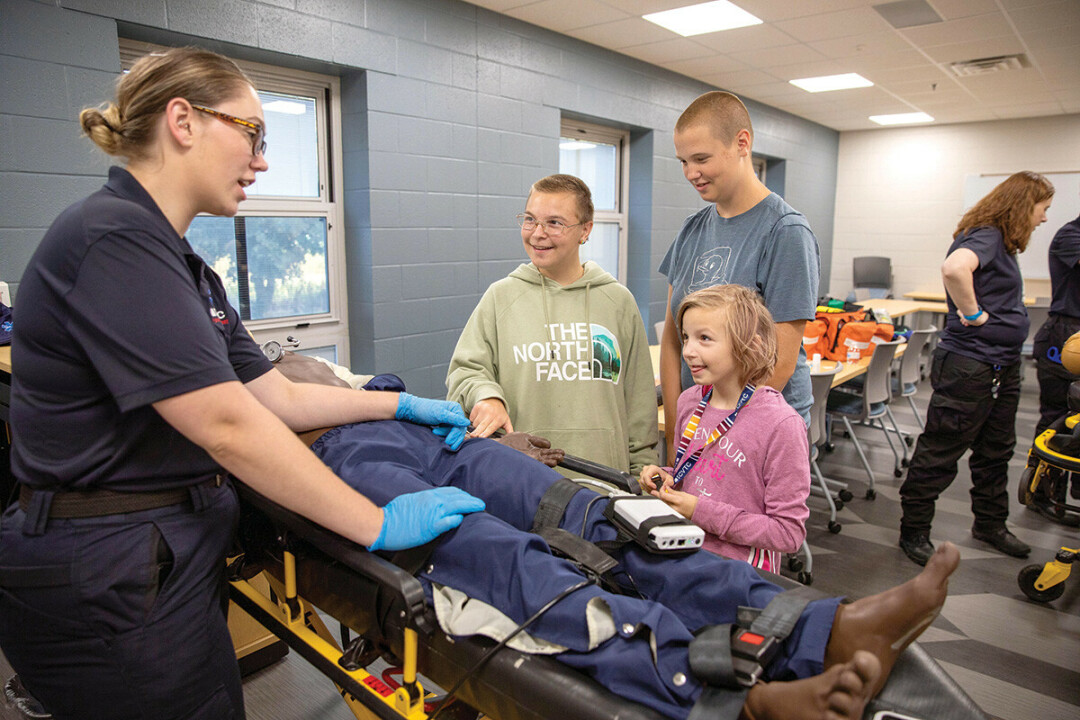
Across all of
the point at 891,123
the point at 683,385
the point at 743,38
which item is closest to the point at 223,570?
the point at 683,385

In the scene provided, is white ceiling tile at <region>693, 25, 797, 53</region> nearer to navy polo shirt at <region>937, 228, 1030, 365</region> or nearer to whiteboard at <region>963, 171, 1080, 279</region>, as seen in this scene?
navy polo shirt at <region>937, 228, 1030, 365</region>

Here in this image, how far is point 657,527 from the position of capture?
110cm

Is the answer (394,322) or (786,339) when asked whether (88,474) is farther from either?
(394,322)

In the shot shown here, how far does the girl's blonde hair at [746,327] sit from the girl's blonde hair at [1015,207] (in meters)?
1.89

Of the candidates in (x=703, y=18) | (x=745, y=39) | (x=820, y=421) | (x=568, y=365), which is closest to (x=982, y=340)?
(x=820, y=421)

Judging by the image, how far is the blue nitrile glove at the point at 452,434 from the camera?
157 cm

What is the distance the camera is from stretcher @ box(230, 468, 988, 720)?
911mm

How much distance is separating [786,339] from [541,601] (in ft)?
3.34

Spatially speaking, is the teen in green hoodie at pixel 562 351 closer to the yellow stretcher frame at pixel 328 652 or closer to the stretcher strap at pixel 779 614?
the yellow stretcher frame at pixel 328 652

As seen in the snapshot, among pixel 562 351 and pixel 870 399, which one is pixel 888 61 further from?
pixel 562 351

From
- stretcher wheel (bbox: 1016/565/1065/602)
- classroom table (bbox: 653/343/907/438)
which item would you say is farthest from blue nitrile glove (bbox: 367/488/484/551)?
classroom table (bbox: 653/343/907/438)

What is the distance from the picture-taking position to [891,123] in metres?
A: 8.66

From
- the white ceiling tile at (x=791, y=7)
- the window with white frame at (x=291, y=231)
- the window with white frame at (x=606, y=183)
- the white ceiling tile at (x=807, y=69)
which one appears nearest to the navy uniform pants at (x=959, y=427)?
the white ceiling tile at (x=791, y=7)

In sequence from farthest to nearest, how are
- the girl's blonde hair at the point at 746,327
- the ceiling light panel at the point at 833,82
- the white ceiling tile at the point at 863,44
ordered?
the ceiling light panel at the point at 833,82 → the white ceiling tile at the point at 863,44 → the girl's blonde hair at the point at 746,327
